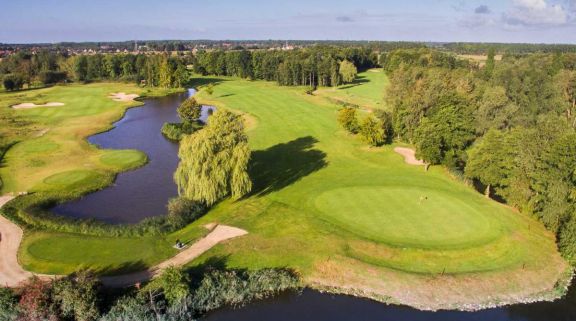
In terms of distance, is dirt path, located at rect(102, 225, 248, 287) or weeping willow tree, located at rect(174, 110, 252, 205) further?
weeping willow tree, located at rect(174, 110, 252, 205)

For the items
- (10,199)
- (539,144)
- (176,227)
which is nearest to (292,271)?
(176,227)

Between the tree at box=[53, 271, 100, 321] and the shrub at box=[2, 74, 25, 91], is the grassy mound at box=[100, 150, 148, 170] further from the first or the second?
the shrub at box=[2, 74, 25, 91]

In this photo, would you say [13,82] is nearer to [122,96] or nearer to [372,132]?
[122,96]

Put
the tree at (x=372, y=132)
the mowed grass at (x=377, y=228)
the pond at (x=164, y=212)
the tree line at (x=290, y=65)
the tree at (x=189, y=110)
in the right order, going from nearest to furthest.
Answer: the pond at (x=164, y=212) → the mowed grass at (x=377, y=228) → the tree at (x=372, y=132) → the tree at (x=189, y=110) → the tree line at (x=290, y=65)

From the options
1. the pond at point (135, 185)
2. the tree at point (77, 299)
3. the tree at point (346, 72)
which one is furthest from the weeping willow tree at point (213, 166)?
the tree at point (346, 72)

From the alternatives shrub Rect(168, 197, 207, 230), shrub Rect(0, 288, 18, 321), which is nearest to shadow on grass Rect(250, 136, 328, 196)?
shrub Rect(168, 197, 207, 230)

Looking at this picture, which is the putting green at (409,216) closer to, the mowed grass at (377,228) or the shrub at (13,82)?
the mowed grass at (377,228)
